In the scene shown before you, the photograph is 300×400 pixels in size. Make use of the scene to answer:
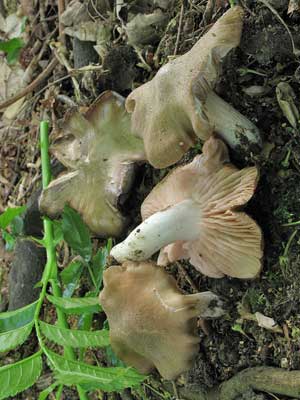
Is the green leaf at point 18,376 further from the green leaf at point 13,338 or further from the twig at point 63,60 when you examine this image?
the twig at point 63,60

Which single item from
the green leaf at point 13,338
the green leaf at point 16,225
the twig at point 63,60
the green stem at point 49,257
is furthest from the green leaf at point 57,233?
the twig at point 63,60

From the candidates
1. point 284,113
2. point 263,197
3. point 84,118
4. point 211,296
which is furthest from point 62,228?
point 284,113

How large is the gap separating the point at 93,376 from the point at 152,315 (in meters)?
0.23

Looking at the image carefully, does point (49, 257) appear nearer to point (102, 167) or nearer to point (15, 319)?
point (15, 319)

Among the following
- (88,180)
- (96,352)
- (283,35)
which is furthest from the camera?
(96,352)

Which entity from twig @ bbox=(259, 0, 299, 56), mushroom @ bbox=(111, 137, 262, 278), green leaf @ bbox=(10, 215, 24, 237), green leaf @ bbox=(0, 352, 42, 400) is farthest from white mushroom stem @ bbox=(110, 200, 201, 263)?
green leaf @ bbox=(10, 215, 24, 237)

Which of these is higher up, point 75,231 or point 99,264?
point 75,231

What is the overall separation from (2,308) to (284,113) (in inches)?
61.8

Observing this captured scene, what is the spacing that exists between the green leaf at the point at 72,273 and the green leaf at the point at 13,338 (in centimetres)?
30

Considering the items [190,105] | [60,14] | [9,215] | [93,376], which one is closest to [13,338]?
[93,376]

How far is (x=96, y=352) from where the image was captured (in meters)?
2.06

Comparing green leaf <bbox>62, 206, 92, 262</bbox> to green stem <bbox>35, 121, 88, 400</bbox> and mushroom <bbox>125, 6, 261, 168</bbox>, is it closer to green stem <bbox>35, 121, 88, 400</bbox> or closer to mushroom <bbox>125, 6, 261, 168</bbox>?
green stem <bbox>35, 121, 88, 400</bbox>

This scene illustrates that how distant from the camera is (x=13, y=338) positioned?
1678 millimetres

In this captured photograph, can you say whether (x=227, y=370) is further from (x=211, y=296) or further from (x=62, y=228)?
(x=62, y=228)
